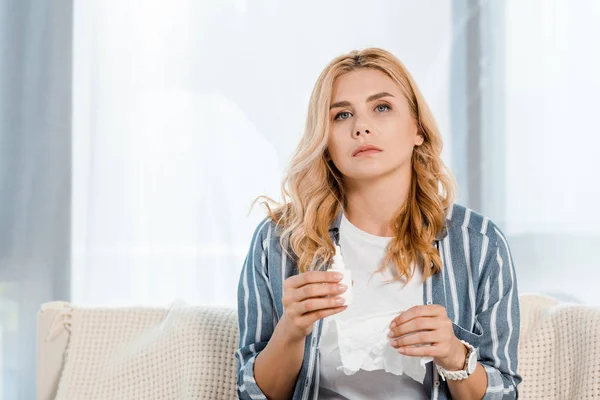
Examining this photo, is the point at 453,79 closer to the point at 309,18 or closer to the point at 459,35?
the point at 459,35

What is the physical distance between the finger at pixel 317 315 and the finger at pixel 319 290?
0.10 feet

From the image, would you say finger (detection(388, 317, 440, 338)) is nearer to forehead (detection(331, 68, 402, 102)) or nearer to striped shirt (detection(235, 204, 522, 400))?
striped shirt (detection(235, 204, 522, 400))

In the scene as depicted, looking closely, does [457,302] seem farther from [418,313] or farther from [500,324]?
[418,313]

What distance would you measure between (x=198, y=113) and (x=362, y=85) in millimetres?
873

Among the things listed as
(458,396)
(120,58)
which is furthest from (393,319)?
(120,58)

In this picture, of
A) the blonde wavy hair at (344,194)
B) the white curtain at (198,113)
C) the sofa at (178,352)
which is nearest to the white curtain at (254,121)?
the white curtain at (198,113)

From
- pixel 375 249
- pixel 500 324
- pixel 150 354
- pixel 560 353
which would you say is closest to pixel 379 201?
pixel 375 249

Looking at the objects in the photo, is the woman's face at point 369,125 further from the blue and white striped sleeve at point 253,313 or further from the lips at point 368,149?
the blue and white striped sleeve at point 253,313

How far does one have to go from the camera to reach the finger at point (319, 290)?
1.16m

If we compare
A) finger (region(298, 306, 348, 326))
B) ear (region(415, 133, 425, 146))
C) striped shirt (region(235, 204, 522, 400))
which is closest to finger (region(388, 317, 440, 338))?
finger (region(298, 306, 348, 326))

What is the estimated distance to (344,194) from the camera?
64.1 inches

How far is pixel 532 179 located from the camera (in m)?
2.16

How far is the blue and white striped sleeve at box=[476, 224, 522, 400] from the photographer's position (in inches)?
56.2

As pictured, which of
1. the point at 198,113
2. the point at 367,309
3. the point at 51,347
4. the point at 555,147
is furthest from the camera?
the point at 198,113
